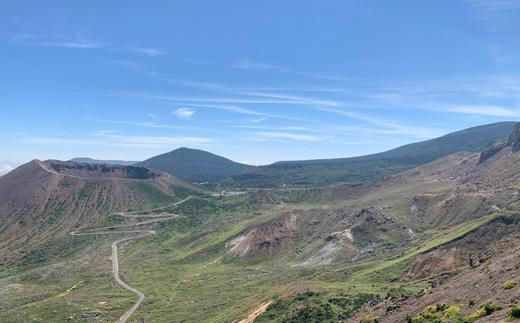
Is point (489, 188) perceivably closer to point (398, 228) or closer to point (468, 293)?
point (398, 228)

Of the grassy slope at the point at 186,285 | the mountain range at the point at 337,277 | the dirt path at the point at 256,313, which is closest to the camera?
the mountain range at the point at 337,277

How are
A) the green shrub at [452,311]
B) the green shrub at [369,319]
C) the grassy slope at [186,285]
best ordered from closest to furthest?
1. the green shrub at [452,311]
2. the green shrub at [369,319]
3. the grassy slope at [186,285]

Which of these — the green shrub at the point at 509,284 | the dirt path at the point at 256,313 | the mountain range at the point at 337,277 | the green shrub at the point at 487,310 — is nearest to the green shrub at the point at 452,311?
the mountain range at the point at 337,277

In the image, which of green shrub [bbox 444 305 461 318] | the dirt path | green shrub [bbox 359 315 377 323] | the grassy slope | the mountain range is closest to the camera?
green shrub [bbox 444 305 461 318]

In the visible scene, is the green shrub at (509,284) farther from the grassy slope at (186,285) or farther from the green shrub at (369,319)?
the grassy slope at (186,285)

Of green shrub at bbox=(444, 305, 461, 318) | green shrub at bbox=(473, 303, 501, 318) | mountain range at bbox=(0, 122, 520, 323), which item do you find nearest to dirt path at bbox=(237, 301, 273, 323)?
mountain range at bbox=(0, 122, 520, 323)

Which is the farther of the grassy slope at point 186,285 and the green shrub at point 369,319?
the grassy slope at point 186,285

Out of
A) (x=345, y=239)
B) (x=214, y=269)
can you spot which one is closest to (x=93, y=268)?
(x=214, y=269)

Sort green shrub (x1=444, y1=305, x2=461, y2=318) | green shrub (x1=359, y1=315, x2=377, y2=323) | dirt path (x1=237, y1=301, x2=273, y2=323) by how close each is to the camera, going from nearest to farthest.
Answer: green shrub (x1=444, y1=305, x2=461, y2=318) < green shrub (x1=359, y1=315, x2=377, y2=323) < dirt path (x1=237, y1=301, x2=273, y2=323)

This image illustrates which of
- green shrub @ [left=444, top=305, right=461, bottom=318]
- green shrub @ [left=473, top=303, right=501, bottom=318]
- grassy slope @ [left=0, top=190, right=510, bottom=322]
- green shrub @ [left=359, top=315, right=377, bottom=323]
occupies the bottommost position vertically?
grassy slope @ [left=0, top=190, right=510, bottom=322]

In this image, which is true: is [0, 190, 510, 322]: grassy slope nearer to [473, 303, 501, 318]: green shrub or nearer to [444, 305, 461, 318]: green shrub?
[444, 305, 461, 318]: green shrub

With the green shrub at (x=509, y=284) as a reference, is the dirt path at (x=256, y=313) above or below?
below
